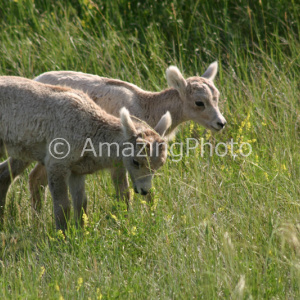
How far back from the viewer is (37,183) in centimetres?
748

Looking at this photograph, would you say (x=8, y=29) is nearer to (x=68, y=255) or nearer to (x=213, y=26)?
(x=213, y=26)

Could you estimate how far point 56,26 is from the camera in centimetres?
1013

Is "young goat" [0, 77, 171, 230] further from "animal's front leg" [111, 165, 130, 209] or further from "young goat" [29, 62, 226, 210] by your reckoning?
"young goat" [29, 62, 226, 210]

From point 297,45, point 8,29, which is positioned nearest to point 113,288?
point 297,45

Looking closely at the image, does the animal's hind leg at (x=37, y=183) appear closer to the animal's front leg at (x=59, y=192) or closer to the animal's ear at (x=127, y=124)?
the animal's front leg at (x=59, y=192)

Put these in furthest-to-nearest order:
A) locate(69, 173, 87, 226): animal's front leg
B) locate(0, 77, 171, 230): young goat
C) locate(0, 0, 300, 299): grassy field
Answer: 1. locate(69, 173, 87, 226): animal's front leg
2. locate(0, 77, 171, 230): young goat
3. locate(0, 0, 300, 299): grassy field

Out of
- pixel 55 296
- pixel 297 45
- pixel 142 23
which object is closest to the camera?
pixel 55 296

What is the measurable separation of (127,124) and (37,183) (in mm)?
1887

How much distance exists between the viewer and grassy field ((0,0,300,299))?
5074 mm

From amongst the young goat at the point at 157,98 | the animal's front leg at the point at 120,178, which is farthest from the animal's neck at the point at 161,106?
the animal's front leg at the point at 120,178

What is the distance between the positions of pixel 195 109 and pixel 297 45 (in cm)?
277

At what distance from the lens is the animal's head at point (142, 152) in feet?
20.1

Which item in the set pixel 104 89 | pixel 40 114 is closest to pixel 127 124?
pixel 40 114

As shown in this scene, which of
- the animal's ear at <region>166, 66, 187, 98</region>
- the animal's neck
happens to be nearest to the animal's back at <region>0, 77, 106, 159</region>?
the animal's neck
